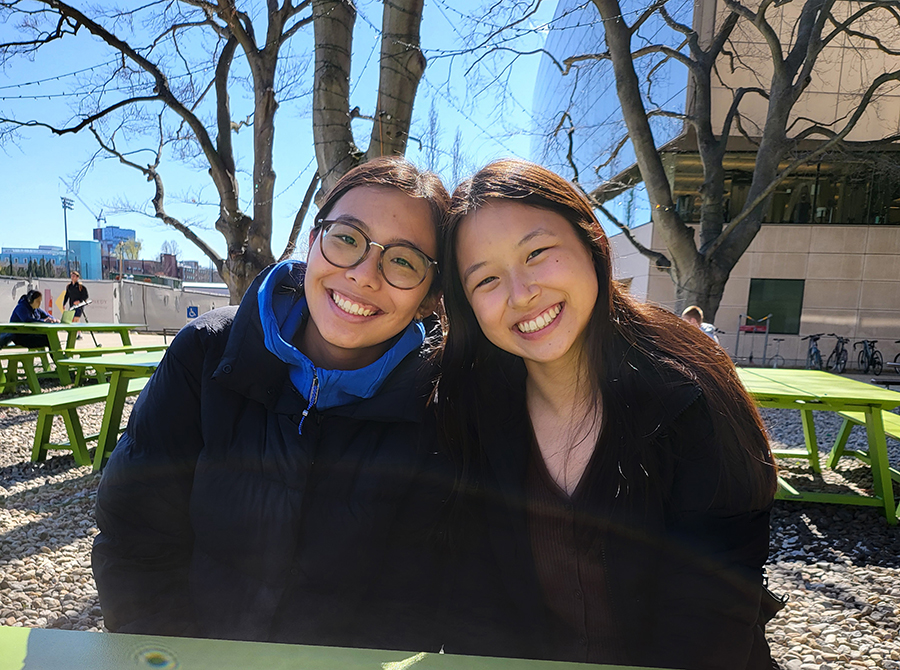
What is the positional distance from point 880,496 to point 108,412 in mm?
6501

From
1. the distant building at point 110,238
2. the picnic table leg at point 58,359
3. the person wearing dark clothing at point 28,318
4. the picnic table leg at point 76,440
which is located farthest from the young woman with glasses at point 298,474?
the distant building at point 110,238

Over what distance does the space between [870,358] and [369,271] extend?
17.1 m

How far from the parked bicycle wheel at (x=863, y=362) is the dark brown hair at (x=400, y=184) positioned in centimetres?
1694

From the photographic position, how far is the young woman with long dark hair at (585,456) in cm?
129

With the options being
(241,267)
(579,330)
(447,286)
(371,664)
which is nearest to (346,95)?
(447,286)

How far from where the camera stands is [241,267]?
24.8 ft

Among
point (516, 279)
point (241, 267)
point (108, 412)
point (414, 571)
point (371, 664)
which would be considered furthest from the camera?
point (241, 267)

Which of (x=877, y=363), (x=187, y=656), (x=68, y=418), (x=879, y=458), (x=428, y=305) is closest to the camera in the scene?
(x=187, y=656)

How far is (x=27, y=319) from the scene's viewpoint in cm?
921

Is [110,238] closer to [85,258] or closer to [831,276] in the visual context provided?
[85,258]

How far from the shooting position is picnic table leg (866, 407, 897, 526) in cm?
404

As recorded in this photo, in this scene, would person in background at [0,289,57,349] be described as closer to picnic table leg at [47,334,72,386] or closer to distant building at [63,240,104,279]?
picnic table leg at [47,334,72,386]

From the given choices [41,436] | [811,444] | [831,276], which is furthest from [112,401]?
[831,276]

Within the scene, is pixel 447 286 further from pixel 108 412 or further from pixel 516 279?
pixel 108 412
